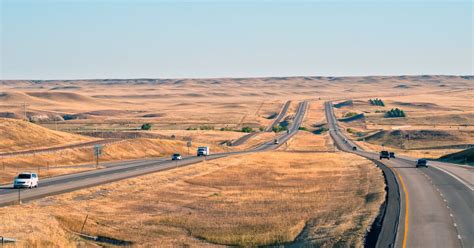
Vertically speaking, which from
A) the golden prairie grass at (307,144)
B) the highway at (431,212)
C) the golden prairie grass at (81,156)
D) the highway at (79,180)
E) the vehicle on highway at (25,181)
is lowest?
the golden prairie grass at (307,144)

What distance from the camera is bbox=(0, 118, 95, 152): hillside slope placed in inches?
4082

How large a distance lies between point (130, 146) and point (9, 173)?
4070 centimetres

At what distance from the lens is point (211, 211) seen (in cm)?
5012

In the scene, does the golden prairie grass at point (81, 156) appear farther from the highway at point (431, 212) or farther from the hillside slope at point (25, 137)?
the highway at point (431, 212)

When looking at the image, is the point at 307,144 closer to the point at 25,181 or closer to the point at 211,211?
the point at 25,181

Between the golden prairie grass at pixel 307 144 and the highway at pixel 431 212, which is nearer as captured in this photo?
the highway at pixel 431 212

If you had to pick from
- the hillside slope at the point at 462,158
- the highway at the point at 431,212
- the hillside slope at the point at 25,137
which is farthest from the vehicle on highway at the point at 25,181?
the hillside slope at the point at 462,158

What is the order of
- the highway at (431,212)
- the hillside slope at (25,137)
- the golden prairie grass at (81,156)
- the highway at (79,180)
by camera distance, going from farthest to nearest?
the hillside slope at (25,137), the golden prairie grass at (81,156), the highway at (79,180), the highway at (431,212)

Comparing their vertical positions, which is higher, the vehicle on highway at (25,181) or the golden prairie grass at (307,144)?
the vehicle on highway at (25,181)

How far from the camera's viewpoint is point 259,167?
88.7 meters

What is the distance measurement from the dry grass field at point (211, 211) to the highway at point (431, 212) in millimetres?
1583

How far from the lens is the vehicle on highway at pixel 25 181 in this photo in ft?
188

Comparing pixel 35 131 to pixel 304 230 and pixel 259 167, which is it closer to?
pixel 259 167

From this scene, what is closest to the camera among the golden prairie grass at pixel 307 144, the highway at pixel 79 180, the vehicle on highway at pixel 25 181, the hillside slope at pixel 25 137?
the highway at pixel 79 180
